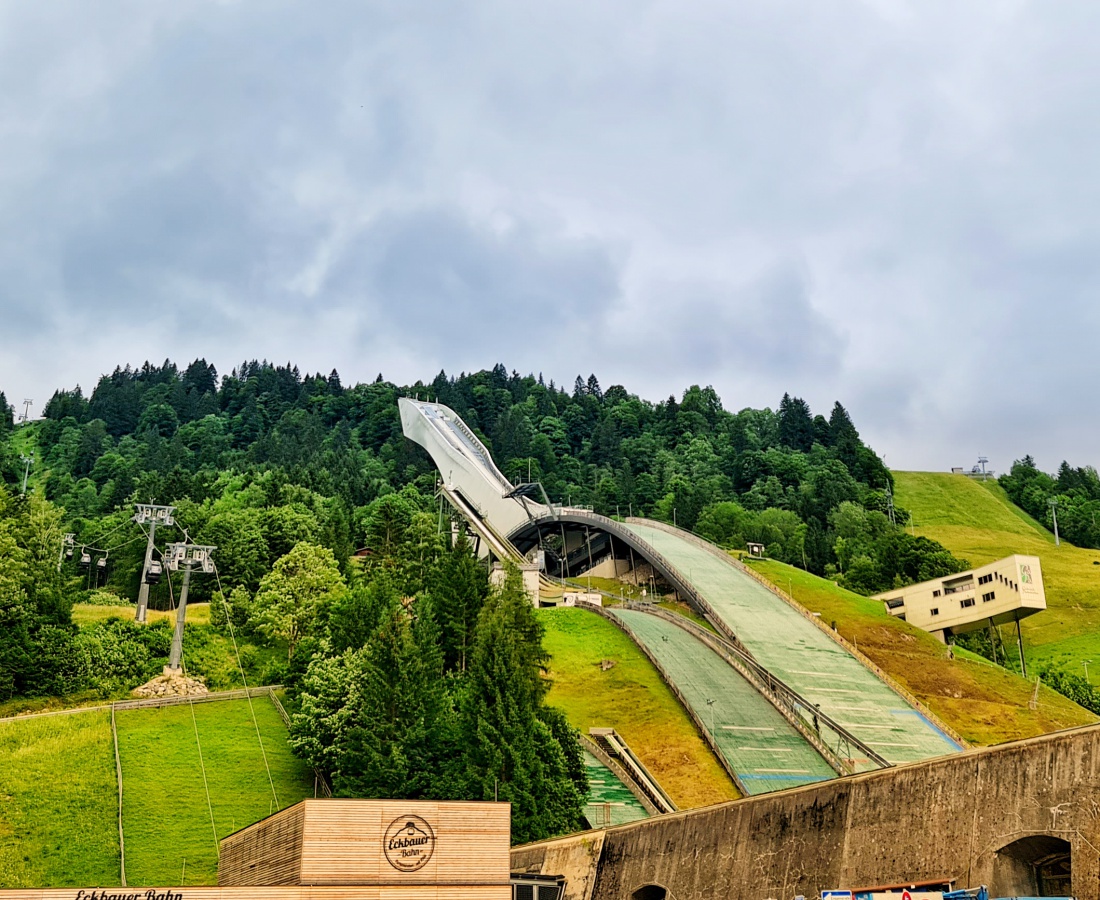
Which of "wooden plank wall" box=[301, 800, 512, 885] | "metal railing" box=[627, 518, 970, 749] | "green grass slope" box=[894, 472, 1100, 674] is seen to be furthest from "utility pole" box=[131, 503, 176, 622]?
"green grass slope" box=[894, 472, 1100, 674]

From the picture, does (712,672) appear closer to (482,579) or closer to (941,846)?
(482,579)

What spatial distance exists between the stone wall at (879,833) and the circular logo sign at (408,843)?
3501 mm

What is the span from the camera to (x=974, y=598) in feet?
203

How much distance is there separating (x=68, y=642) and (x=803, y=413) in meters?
111

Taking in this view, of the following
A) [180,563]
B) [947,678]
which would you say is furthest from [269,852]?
[947,678]

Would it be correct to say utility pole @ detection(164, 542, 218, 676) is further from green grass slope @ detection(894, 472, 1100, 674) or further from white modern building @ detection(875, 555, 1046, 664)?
green grass slope @ detection(894, 472, 1100, 674)

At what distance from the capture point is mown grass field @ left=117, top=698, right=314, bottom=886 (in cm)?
2919

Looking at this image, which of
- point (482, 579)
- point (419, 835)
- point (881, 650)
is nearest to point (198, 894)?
point (419, 835)

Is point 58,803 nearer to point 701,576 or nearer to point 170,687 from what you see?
point 170,687

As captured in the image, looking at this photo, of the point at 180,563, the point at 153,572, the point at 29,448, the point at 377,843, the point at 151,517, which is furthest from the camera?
the point at 29,448

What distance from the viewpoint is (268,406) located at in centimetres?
14388

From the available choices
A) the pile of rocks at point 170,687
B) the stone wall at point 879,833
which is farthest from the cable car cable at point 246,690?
the stone wall at point 879,833

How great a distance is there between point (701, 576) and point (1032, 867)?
163 feet

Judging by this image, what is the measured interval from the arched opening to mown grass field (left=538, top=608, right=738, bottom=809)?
1783 cm
